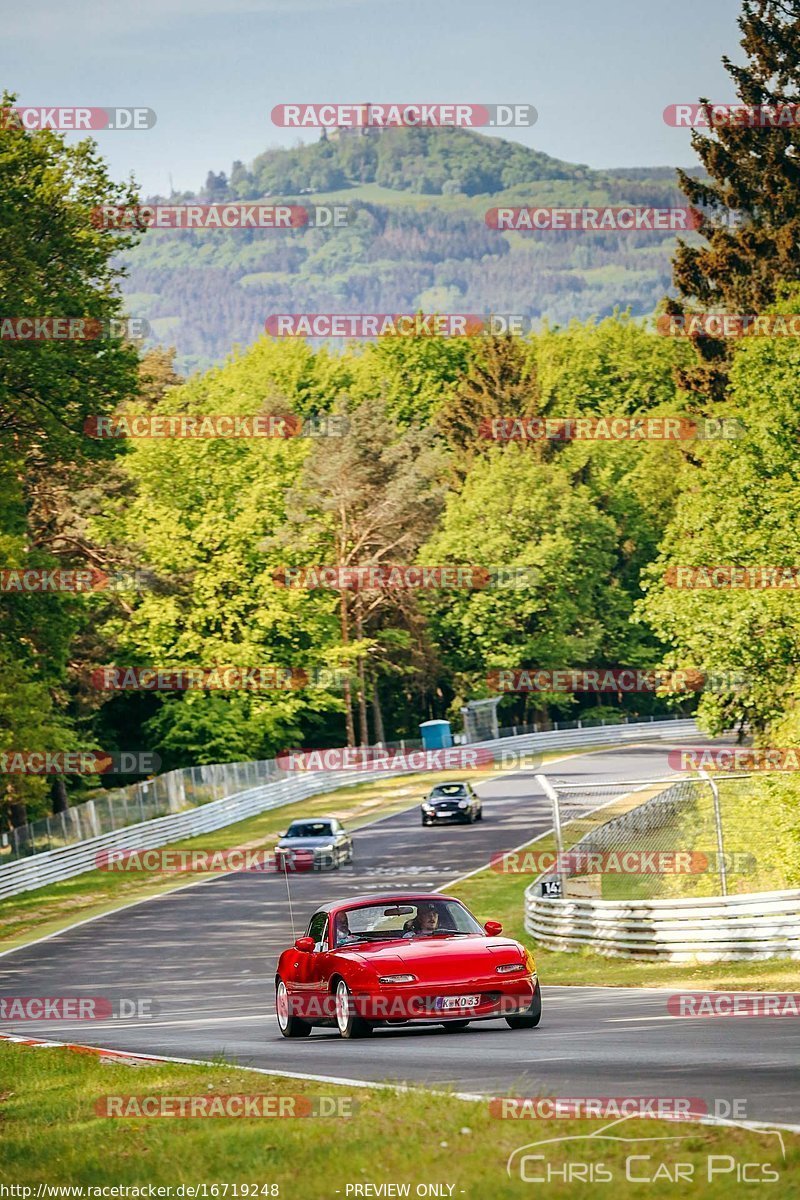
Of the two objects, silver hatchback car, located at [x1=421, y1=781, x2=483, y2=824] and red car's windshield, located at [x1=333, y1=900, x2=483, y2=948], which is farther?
silver hatchback car, located at [x1=421, y1=781, x2=483, y2=824]

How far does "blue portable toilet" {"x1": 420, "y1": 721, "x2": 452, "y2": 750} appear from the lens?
8000cm

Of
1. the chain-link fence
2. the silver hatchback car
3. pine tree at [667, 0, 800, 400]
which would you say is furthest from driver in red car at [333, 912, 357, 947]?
pine tree at [667, 0, 800, 400]

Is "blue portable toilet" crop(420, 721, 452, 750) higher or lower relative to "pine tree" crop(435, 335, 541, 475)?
lower

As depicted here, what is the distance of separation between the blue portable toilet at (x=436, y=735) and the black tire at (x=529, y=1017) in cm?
6547

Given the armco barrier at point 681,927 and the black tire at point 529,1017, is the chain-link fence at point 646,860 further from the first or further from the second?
the black tire at point 529,1017

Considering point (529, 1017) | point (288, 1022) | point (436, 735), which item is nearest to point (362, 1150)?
point (529, 1017)

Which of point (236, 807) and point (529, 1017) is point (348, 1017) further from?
point (236, 807)

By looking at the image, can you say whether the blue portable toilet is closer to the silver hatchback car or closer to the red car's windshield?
the silver hatchback car

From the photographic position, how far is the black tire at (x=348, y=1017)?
14383mm

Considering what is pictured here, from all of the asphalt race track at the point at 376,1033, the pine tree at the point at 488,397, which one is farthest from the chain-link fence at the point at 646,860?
the pine tree at the point at 488,397

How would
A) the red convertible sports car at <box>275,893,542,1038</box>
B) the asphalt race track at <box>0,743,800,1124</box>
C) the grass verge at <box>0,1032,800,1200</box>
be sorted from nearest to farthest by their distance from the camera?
the grass verge at <box>0,1032,800,1200</box> < the asphalt race track at <box>0,743,800,1124</box> < the red convertible sports car at <box>275,893,542,1038</box>

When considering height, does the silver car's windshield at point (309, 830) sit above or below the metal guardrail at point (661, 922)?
below

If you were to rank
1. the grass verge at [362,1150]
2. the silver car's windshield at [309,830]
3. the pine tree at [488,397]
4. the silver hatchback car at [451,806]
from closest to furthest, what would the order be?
the grass verge at [362,1150] → the silver car's windshield at [309,830] → the silver hatchback car at [451,806] → the pine tree at [488,397]

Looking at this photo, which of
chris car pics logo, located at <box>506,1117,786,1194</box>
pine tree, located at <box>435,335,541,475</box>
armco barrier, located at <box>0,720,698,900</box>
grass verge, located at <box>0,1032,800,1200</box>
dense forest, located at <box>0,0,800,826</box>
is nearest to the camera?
chris car pics logo, located at <box>506,1117,786,1194</box>
